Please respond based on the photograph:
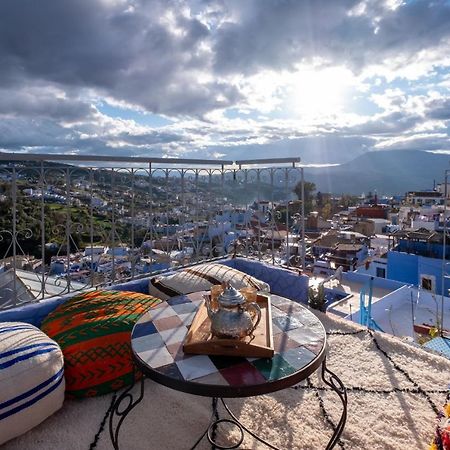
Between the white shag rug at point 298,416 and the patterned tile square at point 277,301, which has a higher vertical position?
the patterned tile square at point 277,301

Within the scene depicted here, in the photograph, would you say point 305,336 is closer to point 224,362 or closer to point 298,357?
point 298,357

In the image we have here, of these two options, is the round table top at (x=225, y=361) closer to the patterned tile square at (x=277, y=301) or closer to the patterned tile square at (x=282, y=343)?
the patterned tile square at (x=282, y=343)

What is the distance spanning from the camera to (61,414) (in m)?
1.64

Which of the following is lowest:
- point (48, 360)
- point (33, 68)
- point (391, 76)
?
point (48, 360)

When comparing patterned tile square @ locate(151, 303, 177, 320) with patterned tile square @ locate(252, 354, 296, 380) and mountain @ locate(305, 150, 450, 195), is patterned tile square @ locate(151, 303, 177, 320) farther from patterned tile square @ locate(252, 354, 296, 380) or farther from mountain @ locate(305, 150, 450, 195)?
mountain @ locate(305, 150, 450, 195)

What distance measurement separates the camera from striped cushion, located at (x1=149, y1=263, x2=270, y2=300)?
247cm

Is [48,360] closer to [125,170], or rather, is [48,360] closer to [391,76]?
[125,170]

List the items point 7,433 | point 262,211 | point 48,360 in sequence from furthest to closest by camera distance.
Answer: point 262,211 < point 48,360 < point 7,433

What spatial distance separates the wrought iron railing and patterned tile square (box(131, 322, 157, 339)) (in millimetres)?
1290

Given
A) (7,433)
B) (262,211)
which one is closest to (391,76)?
(262,211)

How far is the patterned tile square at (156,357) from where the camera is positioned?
1115 mm

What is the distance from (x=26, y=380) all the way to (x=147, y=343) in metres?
0.63

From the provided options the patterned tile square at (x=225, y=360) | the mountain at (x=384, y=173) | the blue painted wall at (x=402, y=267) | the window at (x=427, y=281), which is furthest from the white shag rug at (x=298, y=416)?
the mountain at (x=384, y=173)

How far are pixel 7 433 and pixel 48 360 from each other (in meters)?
0.30
